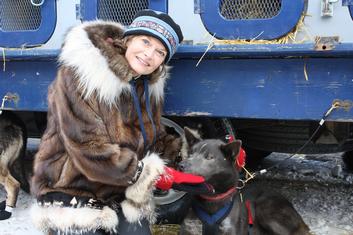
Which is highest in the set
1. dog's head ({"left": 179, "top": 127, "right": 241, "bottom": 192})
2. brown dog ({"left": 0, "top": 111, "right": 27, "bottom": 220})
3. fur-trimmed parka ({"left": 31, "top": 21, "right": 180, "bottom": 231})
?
fur-trimmed parka ({"left": 31, "top": 21, "right": 180, "bottom": 231})

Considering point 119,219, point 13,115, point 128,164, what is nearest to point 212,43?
point 128,164

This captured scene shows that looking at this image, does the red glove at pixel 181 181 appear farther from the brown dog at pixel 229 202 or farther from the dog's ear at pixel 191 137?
the dog's ear at pixel 191 137

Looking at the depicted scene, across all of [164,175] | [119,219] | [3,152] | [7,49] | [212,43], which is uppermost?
[212,43]

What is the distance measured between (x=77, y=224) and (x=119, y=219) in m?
0.27

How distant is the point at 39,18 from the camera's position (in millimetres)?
3828

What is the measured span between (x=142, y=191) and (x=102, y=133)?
413 mm

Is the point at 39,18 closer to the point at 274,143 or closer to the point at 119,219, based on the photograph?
the point at 119,219

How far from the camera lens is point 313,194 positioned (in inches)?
181

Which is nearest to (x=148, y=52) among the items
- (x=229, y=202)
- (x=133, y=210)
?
(x=133, y=210)

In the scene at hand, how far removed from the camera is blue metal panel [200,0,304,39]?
9.45ft

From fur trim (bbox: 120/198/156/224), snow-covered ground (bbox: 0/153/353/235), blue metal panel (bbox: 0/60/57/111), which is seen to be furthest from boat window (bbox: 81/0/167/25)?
snow-covered ground (bbox: 0/153/353/235)

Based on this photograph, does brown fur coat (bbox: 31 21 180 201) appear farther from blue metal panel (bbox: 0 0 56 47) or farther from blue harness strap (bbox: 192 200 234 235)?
blue metal panel (bbox: 0 0 56 47)

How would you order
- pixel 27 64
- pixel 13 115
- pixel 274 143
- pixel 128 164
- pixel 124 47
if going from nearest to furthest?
pixel 128 164, pixel 124 47, pixel 27 64, pixel 274 143, pixel 13 115

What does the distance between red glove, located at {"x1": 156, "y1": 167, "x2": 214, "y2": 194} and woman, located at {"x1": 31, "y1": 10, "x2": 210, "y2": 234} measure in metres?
0.01
